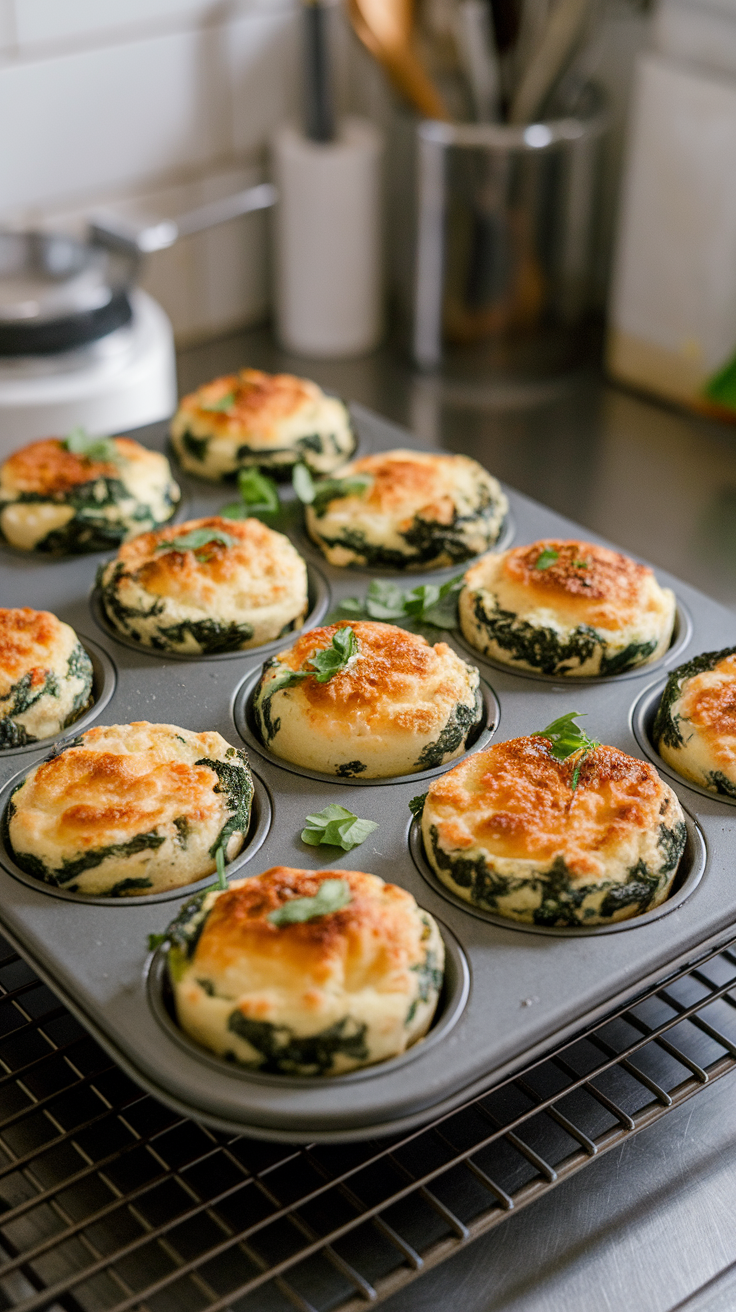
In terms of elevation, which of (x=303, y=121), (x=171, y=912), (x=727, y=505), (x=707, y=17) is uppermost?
(x=707, y=17)

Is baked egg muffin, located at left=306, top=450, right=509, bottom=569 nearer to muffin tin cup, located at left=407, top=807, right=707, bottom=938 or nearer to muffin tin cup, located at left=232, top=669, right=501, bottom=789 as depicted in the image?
muffin tin cup, located at left=232, top=669, right=501, bottom=789

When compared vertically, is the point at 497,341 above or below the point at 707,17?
below

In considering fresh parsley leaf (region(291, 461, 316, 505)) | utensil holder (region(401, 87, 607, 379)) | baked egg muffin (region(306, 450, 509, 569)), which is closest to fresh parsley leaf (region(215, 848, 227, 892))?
baked egg muffin (region(306, 450, 509, 569))

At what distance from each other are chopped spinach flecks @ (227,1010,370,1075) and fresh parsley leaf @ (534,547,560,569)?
0.92 m

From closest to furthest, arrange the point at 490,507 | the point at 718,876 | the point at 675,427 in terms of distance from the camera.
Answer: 1. the point at 718,876
2. the point at 490,507
3. the point at 675,427

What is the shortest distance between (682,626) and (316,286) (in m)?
1.74

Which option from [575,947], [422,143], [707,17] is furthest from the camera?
[422,143]

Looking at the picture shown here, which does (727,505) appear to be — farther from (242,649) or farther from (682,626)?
(242,649)

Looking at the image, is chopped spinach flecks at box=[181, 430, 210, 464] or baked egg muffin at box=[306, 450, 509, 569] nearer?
baked egg muffin at box=[306, 450, 509, 569]

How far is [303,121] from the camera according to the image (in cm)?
337

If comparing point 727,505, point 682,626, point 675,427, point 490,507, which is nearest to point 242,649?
point 490,507

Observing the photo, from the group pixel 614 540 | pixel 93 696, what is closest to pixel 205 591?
pixel 93 696

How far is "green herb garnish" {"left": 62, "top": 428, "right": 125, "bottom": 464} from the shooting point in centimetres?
237

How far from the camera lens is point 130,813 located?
1651 millimetres
